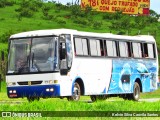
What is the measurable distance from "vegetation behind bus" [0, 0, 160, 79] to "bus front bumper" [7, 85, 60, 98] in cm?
5595

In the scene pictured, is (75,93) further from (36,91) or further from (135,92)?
(135,92)

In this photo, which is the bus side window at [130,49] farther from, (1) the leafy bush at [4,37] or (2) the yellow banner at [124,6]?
(2) the yellow banner at [124,6]

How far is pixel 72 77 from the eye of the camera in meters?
26.6

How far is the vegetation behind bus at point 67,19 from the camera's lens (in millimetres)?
89688

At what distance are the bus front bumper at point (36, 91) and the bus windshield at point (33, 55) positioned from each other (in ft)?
2.12

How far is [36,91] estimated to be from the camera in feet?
85.4

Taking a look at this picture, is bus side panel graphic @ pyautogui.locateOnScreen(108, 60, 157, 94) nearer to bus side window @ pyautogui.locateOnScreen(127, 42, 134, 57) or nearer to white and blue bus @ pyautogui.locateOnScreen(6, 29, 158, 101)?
white and blue bus @ pyautogui.locateOnScreen(6, 29, 158, 101)

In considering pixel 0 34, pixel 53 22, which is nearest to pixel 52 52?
pixel 0 34

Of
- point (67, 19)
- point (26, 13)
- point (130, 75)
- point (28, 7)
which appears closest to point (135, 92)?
point (130, 75)

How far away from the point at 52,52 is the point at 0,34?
5090 cm

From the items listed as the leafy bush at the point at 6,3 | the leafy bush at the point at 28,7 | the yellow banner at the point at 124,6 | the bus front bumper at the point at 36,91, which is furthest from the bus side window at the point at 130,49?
the leafy bush at the point at 6,3

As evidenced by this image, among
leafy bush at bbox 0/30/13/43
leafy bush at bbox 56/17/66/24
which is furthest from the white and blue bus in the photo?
leafy bush at bbox 56/17/66/24

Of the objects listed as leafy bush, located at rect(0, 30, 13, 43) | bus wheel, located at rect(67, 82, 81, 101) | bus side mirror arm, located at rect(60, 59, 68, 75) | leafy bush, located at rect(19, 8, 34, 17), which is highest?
leafy bush, located at rect(19, 8, 34, 17)

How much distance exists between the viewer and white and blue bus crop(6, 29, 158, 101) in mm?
25969
